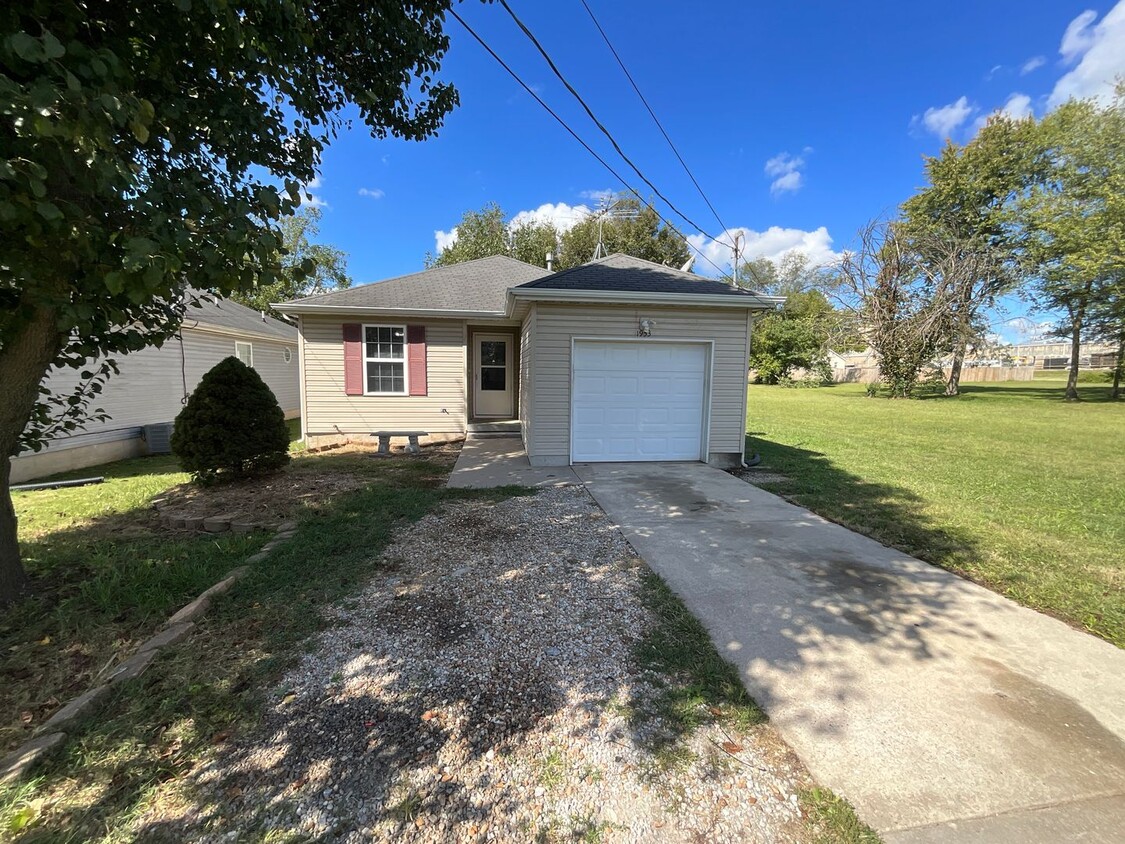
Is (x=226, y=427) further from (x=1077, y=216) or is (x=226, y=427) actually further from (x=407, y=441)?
(x=1077, y=216)

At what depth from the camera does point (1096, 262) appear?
1792 cm

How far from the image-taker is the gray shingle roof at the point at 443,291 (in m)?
9.93

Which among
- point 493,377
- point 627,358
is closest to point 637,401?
point 627,358

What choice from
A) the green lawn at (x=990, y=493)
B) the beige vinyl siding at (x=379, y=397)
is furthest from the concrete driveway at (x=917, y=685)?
the beige vinyl siding at (x=379, y=397)

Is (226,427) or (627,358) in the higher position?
(627,358)

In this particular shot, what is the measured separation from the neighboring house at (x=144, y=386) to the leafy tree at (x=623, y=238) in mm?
18829

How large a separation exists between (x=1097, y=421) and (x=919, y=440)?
8135mm

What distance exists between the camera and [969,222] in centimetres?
2628

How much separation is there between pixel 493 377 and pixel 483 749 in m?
9.82

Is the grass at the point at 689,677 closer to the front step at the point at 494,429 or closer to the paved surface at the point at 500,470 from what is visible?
the paved surface at the point at 500,470

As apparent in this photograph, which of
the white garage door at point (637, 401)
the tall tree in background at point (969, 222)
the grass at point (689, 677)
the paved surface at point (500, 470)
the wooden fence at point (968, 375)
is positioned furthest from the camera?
the wooden fence at point (968, 375)

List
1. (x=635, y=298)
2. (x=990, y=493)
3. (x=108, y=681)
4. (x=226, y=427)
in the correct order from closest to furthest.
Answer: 1. (x=108, y=681)
2. (x=226, y=427)
3. (x=990, y=493)
4. (x=635, y=298)

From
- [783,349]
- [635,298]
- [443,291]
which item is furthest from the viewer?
[783,349]

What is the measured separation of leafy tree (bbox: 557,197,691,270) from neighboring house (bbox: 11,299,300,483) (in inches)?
741
